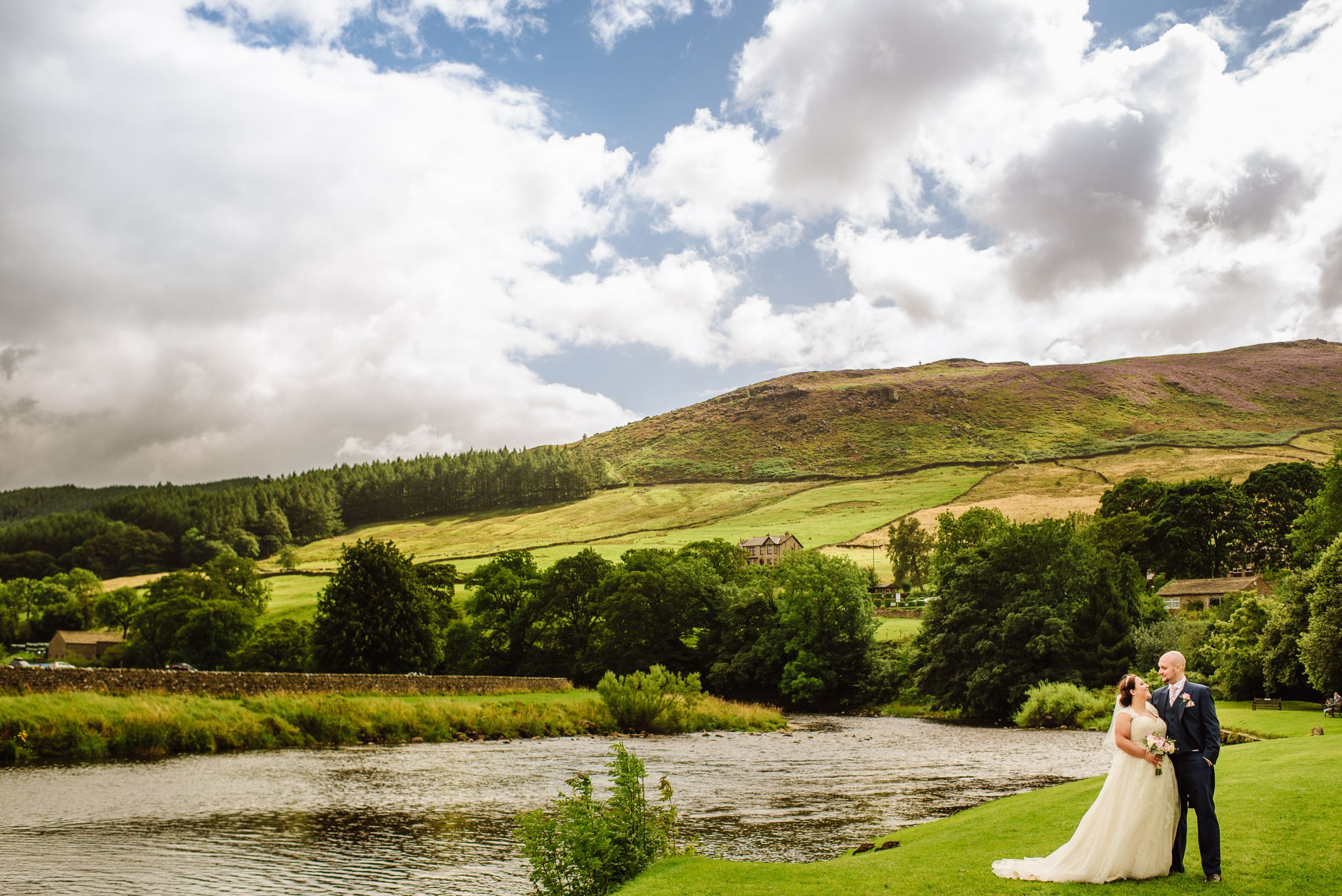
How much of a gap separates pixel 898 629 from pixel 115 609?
354 ft

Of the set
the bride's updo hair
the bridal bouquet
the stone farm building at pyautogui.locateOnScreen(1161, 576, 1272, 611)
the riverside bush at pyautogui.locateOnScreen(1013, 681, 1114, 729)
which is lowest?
the riverside bush at pyautogui.locateOnScreen(1013, 681, 1114, 729)

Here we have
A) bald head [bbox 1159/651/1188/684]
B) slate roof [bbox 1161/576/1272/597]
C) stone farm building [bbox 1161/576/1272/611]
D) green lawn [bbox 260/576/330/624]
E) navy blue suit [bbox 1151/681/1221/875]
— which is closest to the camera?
navy blue suit [bbox 1151/681/1221/875]

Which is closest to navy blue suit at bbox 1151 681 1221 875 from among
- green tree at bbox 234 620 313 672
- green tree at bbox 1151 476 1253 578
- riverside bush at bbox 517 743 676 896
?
riverside bush at bbox 517 743 676 896

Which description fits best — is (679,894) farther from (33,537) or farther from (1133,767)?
(33,537)

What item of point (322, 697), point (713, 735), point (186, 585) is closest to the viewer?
point (322, 697)

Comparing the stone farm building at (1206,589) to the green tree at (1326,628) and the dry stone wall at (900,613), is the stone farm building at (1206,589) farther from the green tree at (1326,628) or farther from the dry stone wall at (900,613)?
the green tree at (1326,628)

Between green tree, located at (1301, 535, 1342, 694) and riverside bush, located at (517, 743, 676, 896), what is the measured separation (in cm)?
3389

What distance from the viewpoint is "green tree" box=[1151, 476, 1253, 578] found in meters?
113

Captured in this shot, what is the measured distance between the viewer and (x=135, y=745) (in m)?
35.4

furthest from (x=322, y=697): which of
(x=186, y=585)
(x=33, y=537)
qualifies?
(x=33, y=537)

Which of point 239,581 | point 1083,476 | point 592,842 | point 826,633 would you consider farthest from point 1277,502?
point 239,581

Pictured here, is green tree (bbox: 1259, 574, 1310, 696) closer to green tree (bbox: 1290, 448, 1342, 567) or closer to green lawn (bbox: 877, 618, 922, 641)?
green tree (bbox: 1290, 448, 1342, 567)

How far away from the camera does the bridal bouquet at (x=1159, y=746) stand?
1119 cm

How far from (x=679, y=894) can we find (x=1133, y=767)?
615 centimetres
